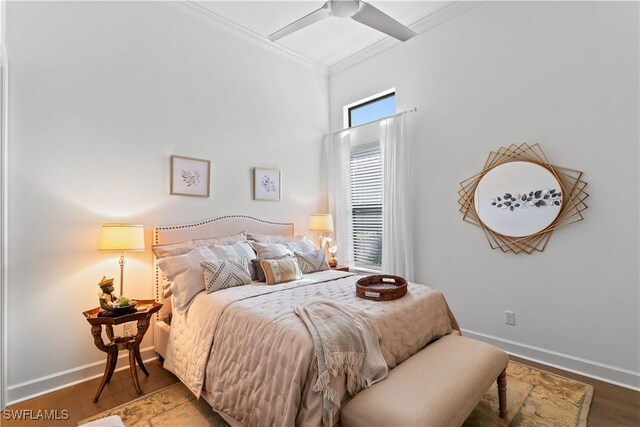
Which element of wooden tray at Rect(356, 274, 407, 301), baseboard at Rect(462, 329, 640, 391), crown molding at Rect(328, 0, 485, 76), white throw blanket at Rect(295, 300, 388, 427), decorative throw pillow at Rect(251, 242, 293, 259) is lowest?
baseboard at Rect(462, 329, 640, 391)

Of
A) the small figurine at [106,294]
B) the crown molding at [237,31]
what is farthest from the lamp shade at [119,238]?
the crown molding at [237,31]

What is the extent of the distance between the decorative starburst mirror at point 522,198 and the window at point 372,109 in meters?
1.52

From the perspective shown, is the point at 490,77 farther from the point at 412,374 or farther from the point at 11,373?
the point at 11,373

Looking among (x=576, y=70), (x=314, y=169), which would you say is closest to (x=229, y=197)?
(x=314, y=169)

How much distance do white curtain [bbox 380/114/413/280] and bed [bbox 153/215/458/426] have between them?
1.18 meters

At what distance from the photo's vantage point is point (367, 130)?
4.19 m

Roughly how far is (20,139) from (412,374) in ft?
10.4

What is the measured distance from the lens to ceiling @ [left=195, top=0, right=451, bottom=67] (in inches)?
129

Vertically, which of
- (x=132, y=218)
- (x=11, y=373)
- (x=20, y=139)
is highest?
(x=20, y=139)

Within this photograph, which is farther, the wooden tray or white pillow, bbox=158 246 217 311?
white pillow, bbox=158 246 217 311

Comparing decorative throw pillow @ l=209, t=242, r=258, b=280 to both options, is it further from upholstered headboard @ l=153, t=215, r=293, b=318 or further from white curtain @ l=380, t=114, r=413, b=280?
white curtain @ l=380, t=114, r=413, b=280

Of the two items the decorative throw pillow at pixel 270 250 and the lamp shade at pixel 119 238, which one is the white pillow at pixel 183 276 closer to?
the lamp shade at pixel 119 238

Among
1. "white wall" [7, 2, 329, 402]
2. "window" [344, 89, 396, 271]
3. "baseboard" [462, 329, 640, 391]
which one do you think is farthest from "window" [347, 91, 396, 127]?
"baseboard" [462, 329, 640, 391]

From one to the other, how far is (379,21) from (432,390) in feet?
8.40
